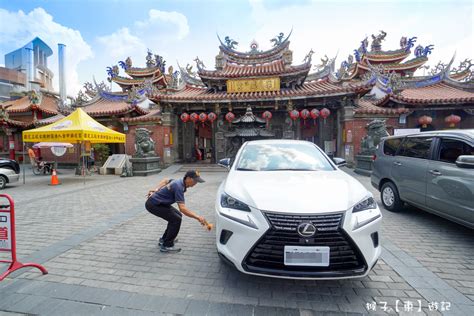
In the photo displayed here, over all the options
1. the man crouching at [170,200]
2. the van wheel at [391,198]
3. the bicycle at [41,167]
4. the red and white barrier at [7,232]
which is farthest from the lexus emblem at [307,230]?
the bicycle at [41,167]

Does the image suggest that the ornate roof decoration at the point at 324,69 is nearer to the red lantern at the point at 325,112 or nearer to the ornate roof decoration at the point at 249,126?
the red lantern at the point at 325,112

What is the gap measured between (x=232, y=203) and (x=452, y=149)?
3.79 m

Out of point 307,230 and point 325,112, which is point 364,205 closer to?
point 307,230

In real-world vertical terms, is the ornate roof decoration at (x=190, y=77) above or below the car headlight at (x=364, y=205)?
above

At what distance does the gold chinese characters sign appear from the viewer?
12828 millimetres

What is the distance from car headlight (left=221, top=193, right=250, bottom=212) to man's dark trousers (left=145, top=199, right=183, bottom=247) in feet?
3.13

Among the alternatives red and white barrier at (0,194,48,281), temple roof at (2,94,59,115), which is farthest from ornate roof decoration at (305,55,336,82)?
temple roof at (2,94,59,115)

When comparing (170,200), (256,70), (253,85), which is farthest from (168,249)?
(256,70)

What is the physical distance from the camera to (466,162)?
2861mm

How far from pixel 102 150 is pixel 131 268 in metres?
14.4

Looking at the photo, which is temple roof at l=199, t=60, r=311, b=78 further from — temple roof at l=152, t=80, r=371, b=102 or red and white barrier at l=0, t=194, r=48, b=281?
red and white barrier at l=0, t=194, r=48, b=281

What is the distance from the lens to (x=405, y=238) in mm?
3451

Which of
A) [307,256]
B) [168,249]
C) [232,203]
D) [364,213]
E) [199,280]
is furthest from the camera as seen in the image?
[168,249]

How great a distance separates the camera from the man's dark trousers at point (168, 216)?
114 inches
